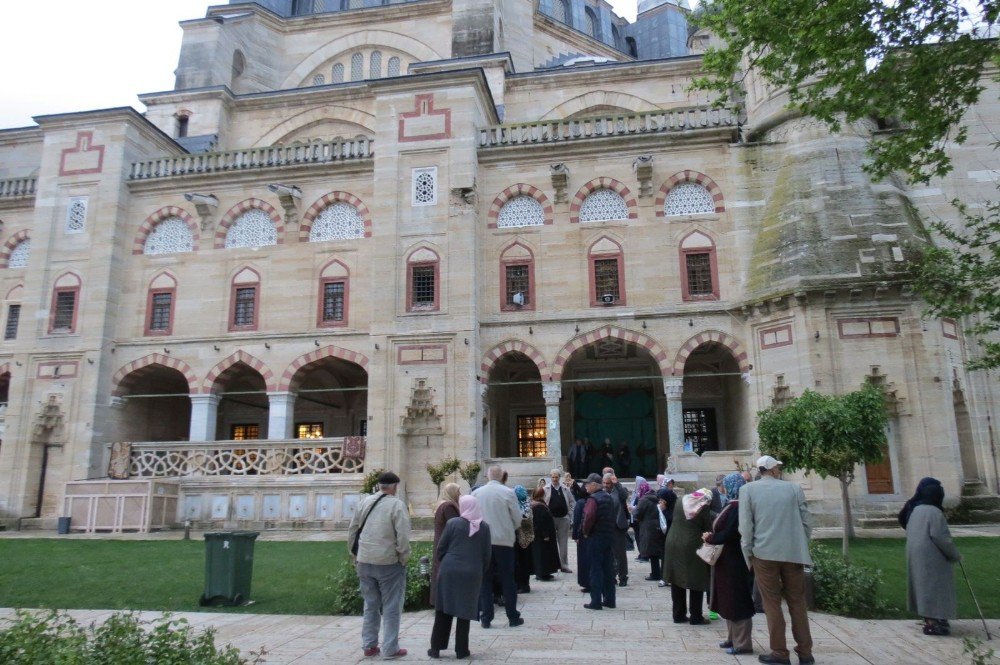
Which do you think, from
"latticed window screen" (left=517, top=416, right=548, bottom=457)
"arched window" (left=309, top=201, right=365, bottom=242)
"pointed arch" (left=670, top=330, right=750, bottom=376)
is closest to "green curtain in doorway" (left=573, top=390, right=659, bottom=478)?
"latticed window screen" (left=517, top=416, right=548, bottom=457)

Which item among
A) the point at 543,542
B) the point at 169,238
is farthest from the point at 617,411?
the point at 169,238

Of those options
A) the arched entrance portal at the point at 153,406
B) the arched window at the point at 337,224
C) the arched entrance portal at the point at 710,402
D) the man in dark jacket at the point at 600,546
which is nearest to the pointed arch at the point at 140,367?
the arched entrance portal at the point at 153,406

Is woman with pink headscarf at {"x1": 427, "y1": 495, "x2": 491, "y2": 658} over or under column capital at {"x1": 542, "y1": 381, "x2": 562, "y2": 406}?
under

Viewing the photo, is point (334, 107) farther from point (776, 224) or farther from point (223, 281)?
point (776, 224)

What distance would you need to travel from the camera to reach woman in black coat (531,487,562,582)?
9.92 metres

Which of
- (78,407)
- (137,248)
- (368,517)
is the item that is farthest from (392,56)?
(368,517)

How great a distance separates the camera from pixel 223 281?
21.6 meters

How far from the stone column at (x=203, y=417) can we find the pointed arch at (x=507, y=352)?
8.11 meters

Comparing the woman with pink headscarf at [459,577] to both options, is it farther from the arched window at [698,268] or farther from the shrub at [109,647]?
the arched window at [698,268]

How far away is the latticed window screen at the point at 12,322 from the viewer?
22.9m

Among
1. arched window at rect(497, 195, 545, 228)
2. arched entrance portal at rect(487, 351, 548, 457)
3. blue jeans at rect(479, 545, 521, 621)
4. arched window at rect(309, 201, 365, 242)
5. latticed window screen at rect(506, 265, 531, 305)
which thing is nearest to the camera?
blue jeans at rect(479, 545, 521, 621)

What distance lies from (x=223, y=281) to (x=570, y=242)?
10.5 meters

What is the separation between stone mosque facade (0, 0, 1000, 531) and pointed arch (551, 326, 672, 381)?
8 centimetres

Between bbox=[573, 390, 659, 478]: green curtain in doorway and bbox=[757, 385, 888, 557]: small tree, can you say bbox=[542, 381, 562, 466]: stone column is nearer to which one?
bbox=[573, 390, 659, 478]: green curtain in doorway
